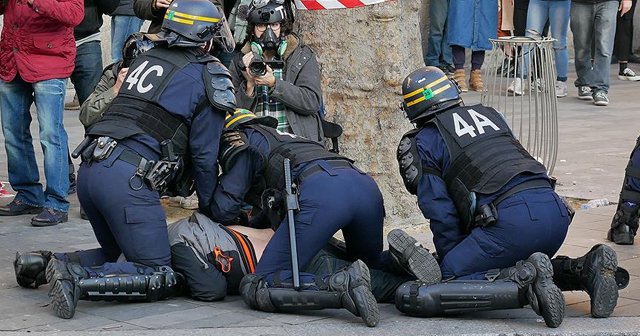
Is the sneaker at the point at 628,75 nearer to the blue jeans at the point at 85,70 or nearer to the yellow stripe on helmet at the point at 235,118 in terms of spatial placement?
the blue jeans at the point at 85,70

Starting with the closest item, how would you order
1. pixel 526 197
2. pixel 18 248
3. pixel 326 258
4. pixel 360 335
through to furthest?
pixel 360 335 → pixel 526 197 → pixel 326 258 → pixel 18 248

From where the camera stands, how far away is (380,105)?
7.84m

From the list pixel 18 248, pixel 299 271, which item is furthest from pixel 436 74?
pixel 18 248

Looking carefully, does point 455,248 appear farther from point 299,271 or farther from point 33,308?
point 33,308

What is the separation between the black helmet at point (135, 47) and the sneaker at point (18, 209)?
5.31ft

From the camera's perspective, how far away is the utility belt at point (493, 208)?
18.3 feet

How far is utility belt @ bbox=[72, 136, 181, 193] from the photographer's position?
5.77m

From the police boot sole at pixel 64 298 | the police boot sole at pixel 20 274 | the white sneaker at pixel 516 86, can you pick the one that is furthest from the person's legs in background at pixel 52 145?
the white sneaker at pixel 516 86

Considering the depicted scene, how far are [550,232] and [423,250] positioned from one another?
22.9 inches

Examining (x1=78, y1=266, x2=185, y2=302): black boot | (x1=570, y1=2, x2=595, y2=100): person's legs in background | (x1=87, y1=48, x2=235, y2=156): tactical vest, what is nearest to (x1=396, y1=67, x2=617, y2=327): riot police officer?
(x1=87, y1=48, x2=235, y2=156): tactical vest

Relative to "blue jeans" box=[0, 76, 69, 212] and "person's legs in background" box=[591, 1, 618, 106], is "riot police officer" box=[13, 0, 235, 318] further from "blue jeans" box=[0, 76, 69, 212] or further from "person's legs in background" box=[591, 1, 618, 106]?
"person's legs in background" box=[591, 1, 618, 106]

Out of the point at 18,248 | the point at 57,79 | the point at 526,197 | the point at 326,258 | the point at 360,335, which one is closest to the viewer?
the point at 360,335

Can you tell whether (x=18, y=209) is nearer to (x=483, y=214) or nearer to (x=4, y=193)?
(x=4, y=193)

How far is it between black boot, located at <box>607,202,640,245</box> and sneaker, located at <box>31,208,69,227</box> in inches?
133
